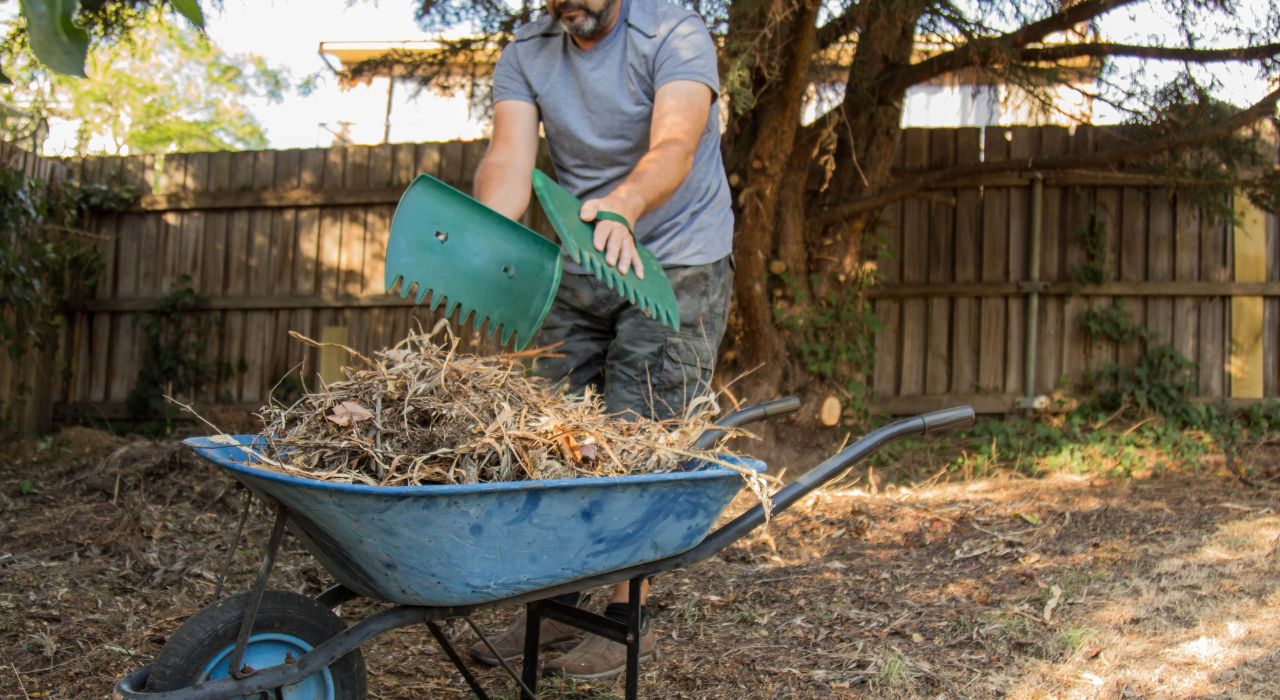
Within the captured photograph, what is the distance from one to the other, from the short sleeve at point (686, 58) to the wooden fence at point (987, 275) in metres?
3.00

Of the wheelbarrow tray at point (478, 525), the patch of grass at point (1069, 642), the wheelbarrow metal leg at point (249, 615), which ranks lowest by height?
the patch of grass at point (1069, 642)

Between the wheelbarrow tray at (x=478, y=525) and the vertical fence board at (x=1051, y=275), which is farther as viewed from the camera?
the vertical fence board at (x=1051, y=275)

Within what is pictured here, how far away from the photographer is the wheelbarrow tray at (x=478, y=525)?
1538 millimetres

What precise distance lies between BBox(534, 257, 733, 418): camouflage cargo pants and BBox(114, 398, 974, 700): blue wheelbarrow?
0.68 metres

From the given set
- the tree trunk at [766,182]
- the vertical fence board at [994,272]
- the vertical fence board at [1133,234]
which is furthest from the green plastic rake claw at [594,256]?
the vertical fence board at [1133,234]

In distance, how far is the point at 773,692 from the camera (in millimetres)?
2443

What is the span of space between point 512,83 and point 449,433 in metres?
1.30

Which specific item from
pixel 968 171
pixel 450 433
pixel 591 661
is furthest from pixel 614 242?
pixel 968 171

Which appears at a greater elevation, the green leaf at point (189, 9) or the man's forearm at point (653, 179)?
the man's forearm at point (653, 179)

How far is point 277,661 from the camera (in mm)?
1724

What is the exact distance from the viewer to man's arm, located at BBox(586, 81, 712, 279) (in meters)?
2.00

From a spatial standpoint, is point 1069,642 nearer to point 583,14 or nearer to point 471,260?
point 471,260

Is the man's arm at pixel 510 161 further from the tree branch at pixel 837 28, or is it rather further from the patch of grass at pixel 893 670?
the tree branch at pixel 837 28

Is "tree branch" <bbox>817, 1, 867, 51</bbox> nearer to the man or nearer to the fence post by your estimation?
the fence post
